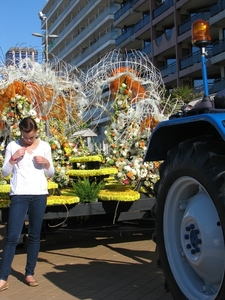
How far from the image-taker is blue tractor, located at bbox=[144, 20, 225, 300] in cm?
287

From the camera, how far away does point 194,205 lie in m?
3.15

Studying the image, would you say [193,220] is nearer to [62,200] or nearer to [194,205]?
[194,205]

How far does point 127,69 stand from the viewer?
26.8 ft

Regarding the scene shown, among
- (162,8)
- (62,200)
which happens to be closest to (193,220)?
(62,200)

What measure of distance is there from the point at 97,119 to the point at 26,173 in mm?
4569

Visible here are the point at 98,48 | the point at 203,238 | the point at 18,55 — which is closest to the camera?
the point at 203,238

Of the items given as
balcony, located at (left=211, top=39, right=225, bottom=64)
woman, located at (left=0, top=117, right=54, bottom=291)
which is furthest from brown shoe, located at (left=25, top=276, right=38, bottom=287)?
balcony, located at (left=211, top=39, right=225, bottom=64)

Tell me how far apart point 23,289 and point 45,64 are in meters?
4.37

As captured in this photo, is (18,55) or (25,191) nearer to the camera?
(25,191)

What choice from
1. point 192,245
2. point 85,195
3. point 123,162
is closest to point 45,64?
point 123,162

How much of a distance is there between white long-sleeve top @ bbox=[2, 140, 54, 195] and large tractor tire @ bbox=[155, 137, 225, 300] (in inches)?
→ 63.2

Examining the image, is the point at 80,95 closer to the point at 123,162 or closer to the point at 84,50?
the point at 123,162

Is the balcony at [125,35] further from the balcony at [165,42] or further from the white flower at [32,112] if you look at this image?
the white flower at [32,112]

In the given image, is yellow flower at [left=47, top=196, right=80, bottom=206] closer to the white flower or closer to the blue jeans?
the blue jeans
